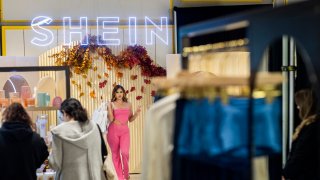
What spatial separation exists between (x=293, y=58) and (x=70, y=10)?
364cm

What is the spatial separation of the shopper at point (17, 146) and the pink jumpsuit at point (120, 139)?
2.47 meters

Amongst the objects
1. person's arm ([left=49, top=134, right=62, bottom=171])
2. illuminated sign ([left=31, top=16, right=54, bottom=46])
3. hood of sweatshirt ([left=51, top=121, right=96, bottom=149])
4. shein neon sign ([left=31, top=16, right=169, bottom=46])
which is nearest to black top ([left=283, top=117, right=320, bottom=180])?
hood of sweatshirt ([left=51, top=121, right=96, bottom=149])

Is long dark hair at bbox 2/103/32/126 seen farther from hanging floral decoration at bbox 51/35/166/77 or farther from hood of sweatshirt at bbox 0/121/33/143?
hanging floral decoration at bbox 51/35/166/77

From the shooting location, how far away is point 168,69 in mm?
7113

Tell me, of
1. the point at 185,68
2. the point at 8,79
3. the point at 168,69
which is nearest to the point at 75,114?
the point at 8,79

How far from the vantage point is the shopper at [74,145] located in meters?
4.03

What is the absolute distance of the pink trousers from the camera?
6270 millimetres

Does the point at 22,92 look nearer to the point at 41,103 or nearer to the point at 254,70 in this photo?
the point at 41,103

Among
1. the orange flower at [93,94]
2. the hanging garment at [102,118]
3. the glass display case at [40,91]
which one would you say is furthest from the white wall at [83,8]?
the glass display case at [40,91]

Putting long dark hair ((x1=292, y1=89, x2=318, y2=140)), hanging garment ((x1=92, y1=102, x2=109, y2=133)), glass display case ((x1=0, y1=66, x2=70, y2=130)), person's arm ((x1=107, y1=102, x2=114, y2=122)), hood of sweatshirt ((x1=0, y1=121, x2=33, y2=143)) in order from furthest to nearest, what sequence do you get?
person's arm ((x1=107, y1=102, x2=114, y2=122))
hanging garment ((x1=92, y1=102, x2=109, y2=133))
glass display case ((x1=0, y1=66, x2=70, y2=130))
hood of sweatshirt ((x1=0, y1=121, x2=33, y2=143))
long dark hair ((x1=292, y1=89, x2=318, y2=140))

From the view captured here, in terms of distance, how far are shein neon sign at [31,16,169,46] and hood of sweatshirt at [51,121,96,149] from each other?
10.9ft

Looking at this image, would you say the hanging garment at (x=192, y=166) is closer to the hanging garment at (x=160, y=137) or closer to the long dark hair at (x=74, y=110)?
the hanging garment at (x=160, y=137)

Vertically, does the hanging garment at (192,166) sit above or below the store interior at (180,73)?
below

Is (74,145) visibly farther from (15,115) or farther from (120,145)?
(120,145)
